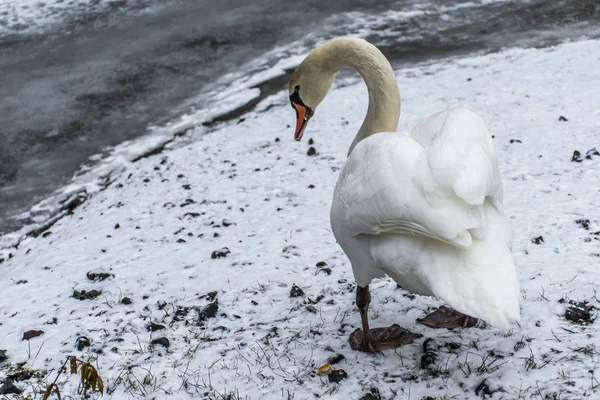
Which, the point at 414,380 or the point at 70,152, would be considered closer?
the point at 414,380

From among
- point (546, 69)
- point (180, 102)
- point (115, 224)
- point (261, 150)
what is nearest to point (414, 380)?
point (115, 224)

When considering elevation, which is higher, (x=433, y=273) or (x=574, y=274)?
(x=433, y=273)

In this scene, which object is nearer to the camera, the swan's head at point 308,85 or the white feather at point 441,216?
the white feather at point 441,216

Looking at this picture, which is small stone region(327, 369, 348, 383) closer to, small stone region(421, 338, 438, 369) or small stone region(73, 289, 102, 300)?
small stone region(421, 338, 438, 369)

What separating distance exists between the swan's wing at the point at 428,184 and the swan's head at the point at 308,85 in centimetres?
121

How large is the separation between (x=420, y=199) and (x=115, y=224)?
3933 millimetres

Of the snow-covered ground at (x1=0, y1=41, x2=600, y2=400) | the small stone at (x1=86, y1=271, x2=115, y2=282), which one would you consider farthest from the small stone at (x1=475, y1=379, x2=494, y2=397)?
the small stone at (x1=86, y1=271, x2=115, y2=282)

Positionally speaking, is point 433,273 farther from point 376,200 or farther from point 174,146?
point 174,146

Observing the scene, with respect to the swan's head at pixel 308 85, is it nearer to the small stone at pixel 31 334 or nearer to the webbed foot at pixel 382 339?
the webbed foot at pixel 382 339

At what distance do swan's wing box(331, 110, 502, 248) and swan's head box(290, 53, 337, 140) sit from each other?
121cm

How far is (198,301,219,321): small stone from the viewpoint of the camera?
4070mm

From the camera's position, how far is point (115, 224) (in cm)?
592

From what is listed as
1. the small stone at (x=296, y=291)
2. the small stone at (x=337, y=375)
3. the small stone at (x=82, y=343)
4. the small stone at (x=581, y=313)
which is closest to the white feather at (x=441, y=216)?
the small stone at (x=337, y=375)

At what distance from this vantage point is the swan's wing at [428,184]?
8.38 feet
